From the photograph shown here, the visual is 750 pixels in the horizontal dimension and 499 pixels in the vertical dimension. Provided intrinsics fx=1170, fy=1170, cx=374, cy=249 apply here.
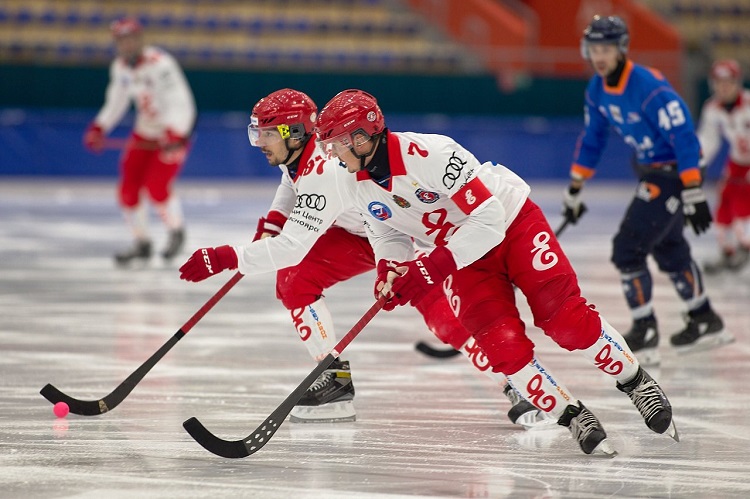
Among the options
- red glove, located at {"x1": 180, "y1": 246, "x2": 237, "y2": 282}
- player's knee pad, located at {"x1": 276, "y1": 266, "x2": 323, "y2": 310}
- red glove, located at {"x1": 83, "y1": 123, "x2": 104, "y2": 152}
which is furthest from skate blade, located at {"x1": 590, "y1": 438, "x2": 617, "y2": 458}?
red glove, located at {"x1": 83, "y1": 123, "x2": 104, "y2": 152}

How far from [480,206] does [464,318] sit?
412 millimetres

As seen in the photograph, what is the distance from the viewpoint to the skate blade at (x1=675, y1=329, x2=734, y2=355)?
569cm

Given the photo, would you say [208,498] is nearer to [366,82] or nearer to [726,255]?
[726,255]

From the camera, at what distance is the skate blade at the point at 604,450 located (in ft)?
12.1

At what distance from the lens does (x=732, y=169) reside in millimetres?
8852

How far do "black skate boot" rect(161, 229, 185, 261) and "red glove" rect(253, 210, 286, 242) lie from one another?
15.1ft

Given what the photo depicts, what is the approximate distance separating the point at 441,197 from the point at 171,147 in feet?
17.7

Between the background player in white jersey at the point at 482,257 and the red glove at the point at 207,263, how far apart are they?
0.47 metres

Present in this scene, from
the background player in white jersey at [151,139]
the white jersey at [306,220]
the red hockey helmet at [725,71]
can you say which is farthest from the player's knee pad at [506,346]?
the background player in white jersey at [151,139]

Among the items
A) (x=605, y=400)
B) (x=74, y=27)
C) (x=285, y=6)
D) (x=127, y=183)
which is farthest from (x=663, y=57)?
(x=605, y=400)

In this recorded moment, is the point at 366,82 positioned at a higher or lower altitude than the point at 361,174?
lower

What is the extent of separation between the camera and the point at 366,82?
53.3ft

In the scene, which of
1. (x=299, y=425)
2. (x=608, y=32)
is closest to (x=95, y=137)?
(x=608, y=32)

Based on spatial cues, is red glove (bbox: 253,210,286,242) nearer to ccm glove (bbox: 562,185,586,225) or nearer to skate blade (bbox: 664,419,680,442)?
skate blade (bbox: 664,419,680,442)
